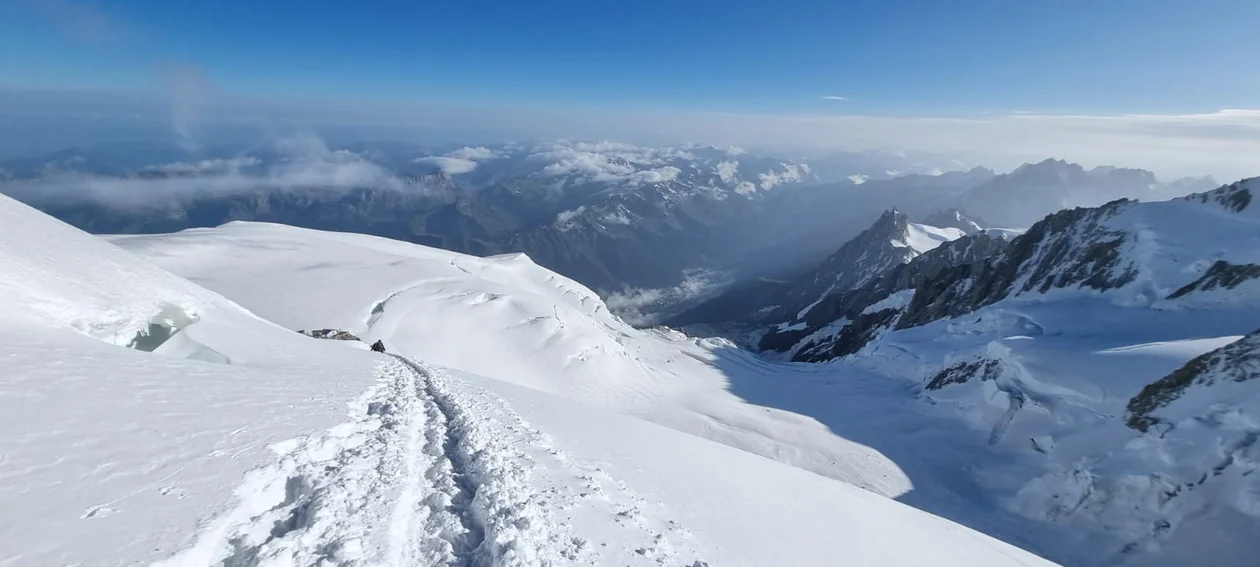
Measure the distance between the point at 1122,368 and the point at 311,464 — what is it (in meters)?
39.1

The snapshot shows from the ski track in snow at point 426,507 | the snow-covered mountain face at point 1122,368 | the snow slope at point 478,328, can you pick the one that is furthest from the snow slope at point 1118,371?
the ski track in snow at point 426,507

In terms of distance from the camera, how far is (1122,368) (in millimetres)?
29094

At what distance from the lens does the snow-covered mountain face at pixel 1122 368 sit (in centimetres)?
2016

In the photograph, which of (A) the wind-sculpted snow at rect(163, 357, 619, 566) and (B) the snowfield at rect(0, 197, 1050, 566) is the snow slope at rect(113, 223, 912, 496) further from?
(A) the wind-sculpted snow at rect(163, 357, 619, 566)

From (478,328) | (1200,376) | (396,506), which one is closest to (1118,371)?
(1200,376)

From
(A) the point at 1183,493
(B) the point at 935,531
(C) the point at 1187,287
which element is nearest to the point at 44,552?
(B) the point at 935,531

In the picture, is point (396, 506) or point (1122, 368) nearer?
point (396, 506)

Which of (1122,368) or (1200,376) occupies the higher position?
(1200,376)

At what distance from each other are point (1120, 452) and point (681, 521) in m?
26.5

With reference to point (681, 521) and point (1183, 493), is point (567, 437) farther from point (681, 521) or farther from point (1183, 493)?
point (1183, 493)

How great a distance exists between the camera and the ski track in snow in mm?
6816

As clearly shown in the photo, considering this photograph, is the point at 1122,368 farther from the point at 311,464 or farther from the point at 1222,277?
the point at 311,464

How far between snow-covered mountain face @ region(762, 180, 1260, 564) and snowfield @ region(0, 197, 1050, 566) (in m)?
9.73

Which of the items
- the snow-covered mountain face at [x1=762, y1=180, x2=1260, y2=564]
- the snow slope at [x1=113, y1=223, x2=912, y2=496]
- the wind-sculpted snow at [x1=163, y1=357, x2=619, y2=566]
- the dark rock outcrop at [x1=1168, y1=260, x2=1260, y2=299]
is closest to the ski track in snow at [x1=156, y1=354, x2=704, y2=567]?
the wind-sculpted snow at [x1=163, y1=357, x2=619, y2=566]
